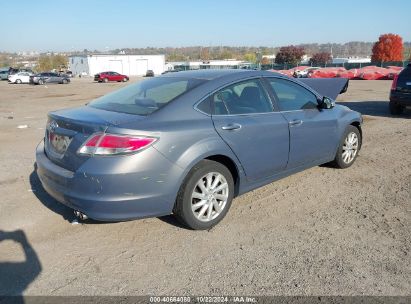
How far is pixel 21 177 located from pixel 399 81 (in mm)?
9691

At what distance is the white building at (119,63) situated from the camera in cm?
8262

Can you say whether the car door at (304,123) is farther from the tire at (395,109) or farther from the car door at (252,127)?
the tire at (395,109)

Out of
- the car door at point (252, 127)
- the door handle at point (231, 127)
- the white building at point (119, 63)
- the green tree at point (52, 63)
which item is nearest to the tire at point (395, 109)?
the car door at point (252, 127)

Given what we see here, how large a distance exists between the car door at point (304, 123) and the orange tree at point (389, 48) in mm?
110506

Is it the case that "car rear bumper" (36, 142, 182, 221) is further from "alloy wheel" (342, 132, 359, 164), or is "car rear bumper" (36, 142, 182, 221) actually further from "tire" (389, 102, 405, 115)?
"tire" (389, 102, 405, 115)

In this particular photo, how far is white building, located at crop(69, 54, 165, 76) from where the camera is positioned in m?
82.6

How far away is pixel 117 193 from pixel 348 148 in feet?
12.5

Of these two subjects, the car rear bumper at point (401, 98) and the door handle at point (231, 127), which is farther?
the car rear bumper at point (401, 98)

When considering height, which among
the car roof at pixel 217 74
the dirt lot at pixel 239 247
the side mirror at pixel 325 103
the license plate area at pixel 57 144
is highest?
the car roof at pixel 217 74

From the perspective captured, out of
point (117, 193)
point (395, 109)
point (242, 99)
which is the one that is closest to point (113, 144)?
point (117, 193)

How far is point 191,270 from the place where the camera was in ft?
10.4

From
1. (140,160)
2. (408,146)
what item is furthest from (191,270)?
(408,146)

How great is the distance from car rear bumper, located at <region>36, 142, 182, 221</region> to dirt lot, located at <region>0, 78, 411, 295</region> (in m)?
0.38

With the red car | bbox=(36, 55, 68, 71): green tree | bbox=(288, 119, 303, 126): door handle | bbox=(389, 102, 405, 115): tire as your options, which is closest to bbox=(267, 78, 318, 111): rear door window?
bbox=(288, 119, 303, 126): door handle
